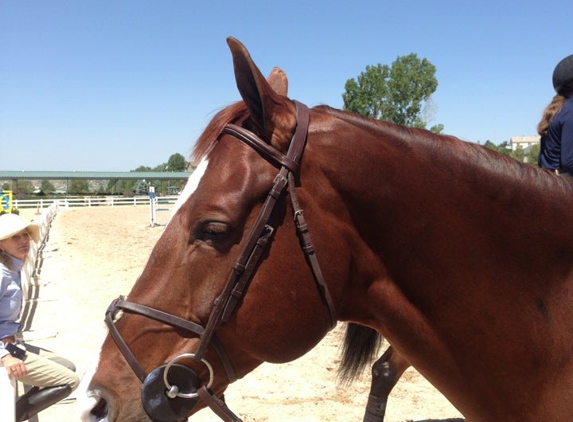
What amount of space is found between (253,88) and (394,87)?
4339 cm

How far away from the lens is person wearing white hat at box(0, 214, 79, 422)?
153 inches

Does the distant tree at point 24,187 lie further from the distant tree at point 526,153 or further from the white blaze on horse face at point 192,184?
the white blaze on horse face at point 192,184

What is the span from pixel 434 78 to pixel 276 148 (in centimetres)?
4575

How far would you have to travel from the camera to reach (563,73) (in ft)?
7.41

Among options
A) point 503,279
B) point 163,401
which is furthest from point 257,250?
point 503,279

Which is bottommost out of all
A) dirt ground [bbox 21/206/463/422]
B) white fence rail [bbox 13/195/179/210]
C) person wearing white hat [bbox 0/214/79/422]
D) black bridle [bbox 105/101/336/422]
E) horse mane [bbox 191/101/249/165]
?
white fence rail [bbox 13/195/179/210]

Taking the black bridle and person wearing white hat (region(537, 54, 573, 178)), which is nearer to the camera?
the black bridle

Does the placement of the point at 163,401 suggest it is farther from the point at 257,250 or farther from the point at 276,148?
the point at 276,148

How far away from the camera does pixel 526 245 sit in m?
1.74

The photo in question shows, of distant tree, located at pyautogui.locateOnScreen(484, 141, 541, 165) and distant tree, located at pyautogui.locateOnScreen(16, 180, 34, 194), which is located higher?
distant tree, located at pyautogui.locateOnScreen(484, 141, 541, 165)

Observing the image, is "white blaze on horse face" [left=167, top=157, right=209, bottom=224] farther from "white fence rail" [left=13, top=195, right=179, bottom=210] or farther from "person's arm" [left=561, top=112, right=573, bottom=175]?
"white fence rail" [left=13, top=195, right=179, bottom=210]

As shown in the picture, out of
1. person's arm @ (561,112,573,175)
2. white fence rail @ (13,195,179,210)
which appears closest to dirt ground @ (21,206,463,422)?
person's arm @ (561,112,573,175)

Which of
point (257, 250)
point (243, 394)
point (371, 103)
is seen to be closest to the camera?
point (257, 250)

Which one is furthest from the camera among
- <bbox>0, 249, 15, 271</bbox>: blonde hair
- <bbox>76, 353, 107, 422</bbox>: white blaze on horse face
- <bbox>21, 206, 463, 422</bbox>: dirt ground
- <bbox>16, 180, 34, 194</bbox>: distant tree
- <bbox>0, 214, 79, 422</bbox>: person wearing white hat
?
<bbox>16, 180, 34, 194</bbox>: distant tree
